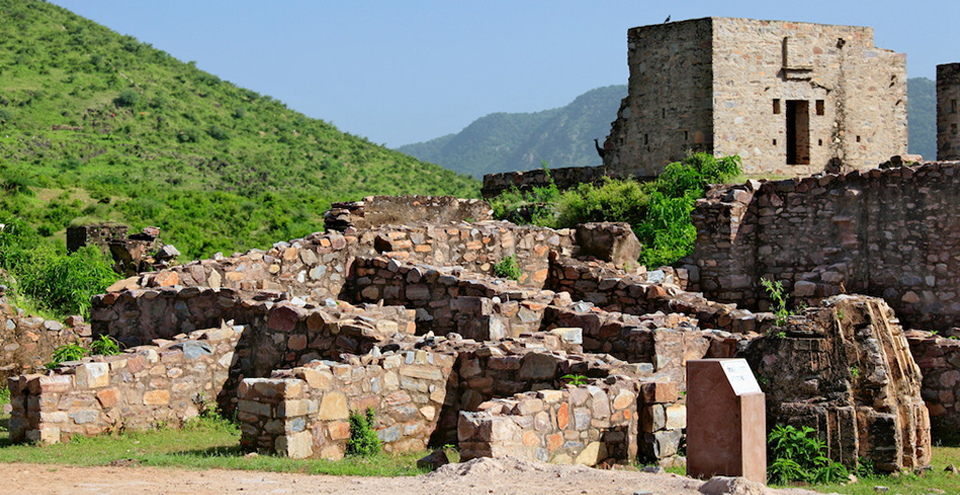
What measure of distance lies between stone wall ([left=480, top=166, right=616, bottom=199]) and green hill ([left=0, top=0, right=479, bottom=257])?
1023 cm

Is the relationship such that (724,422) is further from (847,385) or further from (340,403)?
(340,403)

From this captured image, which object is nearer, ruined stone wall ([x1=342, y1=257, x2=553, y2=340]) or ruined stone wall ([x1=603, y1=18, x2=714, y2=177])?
ruined stone wall ([x1=342, y1=257, x2=553, y2=340])

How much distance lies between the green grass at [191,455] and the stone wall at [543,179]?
1471 cm

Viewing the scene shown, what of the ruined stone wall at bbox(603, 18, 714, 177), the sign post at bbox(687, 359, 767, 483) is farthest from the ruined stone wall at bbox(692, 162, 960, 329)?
the ruined stone wall at bbox(603, 18, 714, 177)

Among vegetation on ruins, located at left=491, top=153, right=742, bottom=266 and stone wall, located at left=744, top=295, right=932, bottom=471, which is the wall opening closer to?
vegetation on ruins, located at left=491, top=153, right=742, bottom=266

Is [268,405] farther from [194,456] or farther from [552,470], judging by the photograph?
[552,470]

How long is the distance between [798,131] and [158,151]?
3534cm

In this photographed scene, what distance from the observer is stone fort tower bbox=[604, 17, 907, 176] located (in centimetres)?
2164

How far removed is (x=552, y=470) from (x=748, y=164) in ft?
54.7

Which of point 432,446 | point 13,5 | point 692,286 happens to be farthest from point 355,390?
point 13,5

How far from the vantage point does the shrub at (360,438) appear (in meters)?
7.57

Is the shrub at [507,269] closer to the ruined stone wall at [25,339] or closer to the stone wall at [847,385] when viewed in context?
the ruined stone wall at [25,339]

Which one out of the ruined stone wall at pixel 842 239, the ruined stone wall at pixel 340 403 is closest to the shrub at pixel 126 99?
the ruined stone wall at pixel 842 239

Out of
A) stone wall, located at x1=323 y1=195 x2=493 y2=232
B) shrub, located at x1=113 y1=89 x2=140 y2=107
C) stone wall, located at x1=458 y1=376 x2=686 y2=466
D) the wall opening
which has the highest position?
shrub, located at x1=113 y1=89 x2=140 y2=107
